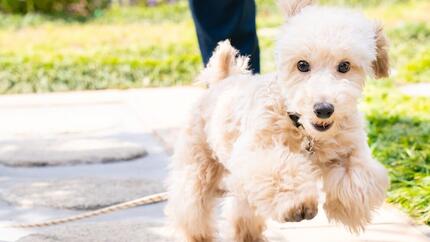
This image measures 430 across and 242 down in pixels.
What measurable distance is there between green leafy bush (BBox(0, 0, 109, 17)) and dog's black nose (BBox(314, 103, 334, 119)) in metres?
11.9

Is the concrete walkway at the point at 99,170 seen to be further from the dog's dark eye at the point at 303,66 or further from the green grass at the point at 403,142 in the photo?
the dog's dark eye at the point at 303,66

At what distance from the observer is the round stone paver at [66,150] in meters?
5.79

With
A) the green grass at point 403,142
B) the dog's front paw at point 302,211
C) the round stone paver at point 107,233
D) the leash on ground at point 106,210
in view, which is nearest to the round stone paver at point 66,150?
the leash on ground at point 106,210

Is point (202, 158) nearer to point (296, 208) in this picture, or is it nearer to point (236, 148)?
point (236, 148)

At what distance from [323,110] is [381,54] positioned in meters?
0.48

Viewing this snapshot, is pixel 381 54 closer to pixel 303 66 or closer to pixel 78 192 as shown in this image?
pixel 303 66

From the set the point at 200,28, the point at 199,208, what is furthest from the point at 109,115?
the point at 199,208

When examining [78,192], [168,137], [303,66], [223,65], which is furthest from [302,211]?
[168,137]

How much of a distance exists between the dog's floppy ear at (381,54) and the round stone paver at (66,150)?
3009 mm

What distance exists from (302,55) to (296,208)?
0.54 meters

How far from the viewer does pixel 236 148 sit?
3201mm

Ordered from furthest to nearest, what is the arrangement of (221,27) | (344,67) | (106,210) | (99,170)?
(99,170), (221,27), (106,210), (344,67)

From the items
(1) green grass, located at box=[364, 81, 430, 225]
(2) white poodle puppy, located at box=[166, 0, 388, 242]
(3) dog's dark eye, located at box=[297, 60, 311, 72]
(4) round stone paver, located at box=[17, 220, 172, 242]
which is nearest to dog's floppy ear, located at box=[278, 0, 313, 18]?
(2) white poodle puppy, located at box=[166, 0, 388, 242]

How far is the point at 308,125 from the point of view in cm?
289
